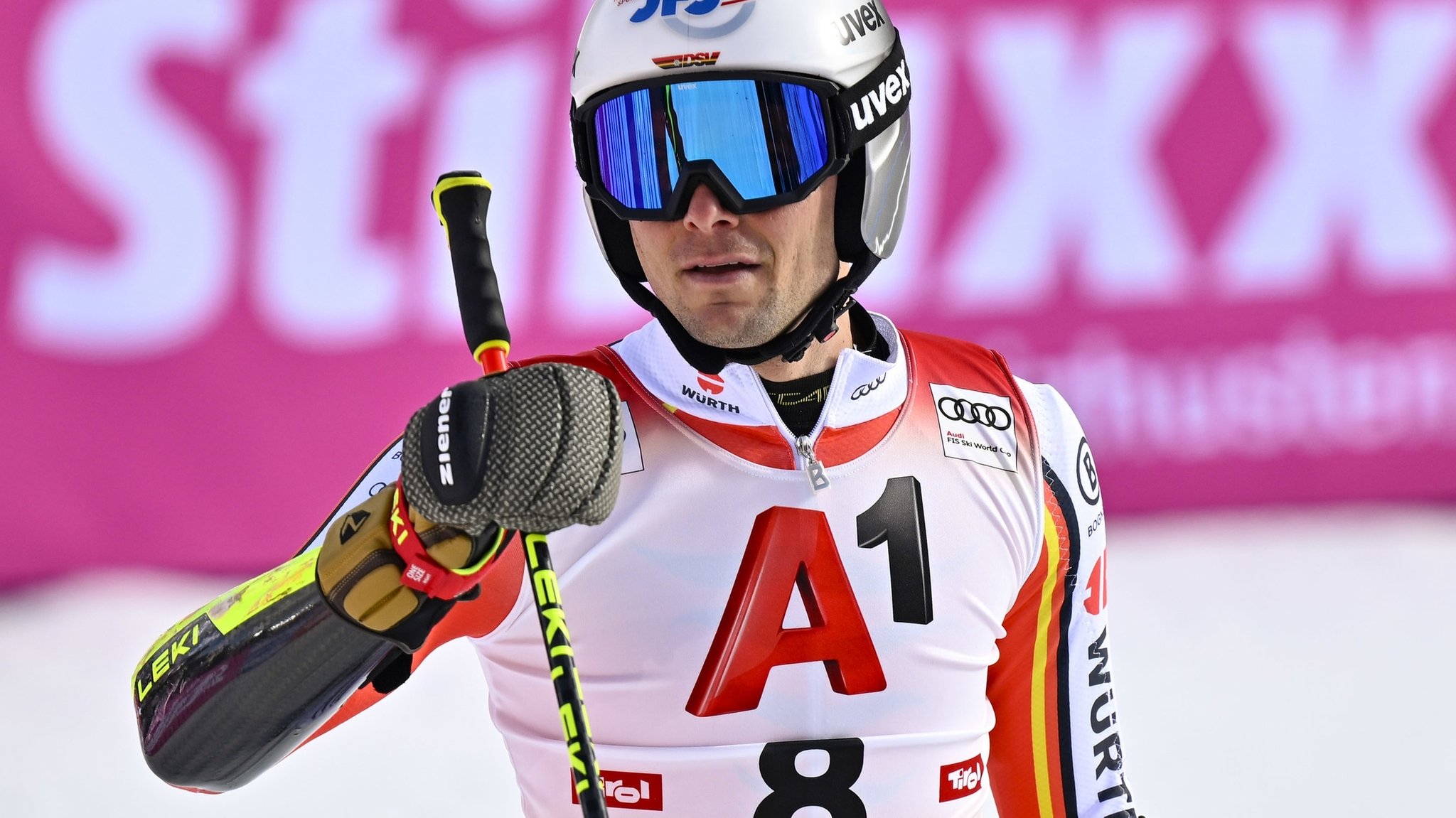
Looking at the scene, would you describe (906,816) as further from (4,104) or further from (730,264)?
(4,104)

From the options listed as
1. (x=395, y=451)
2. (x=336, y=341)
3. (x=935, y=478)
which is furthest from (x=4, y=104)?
(x=935, y=478)

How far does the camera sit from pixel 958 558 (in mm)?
1955

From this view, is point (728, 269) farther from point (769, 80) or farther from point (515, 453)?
point (515, 453)

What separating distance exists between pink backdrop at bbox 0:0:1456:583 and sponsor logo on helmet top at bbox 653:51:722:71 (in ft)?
8.57

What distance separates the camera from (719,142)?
1.82 m

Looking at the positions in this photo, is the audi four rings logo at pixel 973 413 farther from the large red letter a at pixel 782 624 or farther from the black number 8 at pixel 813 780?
the black number 8 at pixel 813 780

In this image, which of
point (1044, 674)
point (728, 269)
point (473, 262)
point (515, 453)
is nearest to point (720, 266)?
point (728, 269)

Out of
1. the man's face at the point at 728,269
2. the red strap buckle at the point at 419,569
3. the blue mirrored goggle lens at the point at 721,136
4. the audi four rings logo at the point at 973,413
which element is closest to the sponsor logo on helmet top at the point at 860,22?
the blue mirrored goggle lens at the point at 721,136

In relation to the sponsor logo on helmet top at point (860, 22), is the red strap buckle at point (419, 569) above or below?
below

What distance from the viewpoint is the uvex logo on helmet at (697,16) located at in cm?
185

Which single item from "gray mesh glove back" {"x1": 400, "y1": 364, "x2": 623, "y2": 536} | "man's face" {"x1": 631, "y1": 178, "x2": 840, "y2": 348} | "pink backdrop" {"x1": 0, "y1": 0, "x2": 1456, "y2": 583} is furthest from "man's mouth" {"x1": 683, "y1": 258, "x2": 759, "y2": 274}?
"pink backdrop" {"x1": 0, "y1": 0, "x2": 1456, "y2": 583}

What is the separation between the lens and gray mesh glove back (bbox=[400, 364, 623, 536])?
137 cm

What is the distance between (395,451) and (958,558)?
0.73 m

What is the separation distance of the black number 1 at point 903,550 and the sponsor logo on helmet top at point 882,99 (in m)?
0.48
